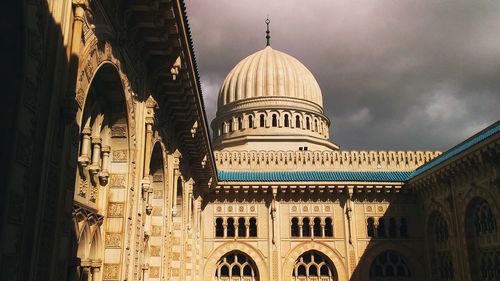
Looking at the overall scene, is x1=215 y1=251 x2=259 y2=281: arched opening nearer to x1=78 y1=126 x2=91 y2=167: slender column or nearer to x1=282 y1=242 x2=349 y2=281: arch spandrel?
x1=282 y1=242 x2=349 y2=281: arch spandrel

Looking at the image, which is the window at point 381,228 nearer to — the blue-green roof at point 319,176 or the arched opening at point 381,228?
the arched opening at point 381,228

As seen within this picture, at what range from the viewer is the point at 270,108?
125ft

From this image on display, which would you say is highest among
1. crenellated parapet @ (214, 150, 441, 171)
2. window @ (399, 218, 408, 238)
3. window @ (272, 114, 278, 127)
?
window @ (272, 114, 278, 127)

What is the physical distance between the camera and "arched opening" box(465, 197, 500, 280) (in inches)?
831

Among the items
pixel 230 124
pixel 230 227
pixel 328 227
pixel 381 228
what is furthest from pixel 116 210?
pixel 230 124

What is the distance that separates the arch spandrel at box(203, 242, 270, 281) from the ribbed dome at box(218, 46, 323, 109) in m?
14.8

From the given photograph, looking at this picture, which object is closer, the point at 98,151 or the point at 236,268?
the point at 98,151

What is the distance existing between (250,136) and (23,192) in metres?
31.9

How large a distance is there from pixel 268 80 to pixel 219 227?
15207mm

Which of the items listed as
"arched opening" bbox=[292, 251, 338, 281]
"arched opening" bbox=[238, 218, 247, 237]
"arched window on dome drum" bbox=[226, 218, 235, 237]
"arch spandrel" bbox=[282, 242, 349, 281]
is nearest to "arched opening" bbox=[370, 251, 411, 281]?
"arch spandrel" bbox=[282, 242, 349, 281]

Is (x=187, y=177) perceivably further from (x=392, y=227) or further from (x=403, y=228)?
(x=403, y=228)

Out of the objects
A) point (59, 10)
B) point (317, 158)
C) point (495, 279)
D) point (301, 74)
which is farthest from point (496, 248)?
point (301, 74)

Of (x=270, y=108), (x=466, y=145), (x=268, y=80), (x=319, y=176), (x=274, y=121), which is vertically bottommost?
(x=319, y=176)

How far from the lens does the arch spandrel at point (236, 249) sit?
92.0 feet
